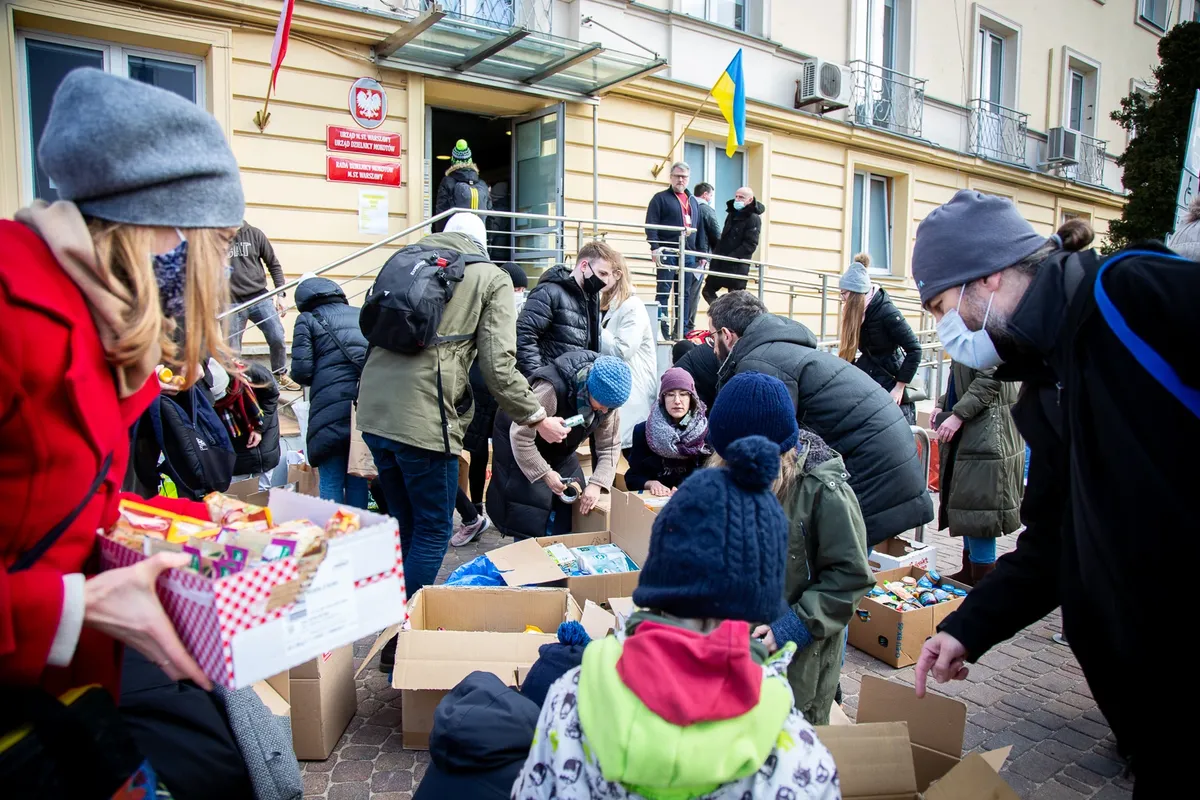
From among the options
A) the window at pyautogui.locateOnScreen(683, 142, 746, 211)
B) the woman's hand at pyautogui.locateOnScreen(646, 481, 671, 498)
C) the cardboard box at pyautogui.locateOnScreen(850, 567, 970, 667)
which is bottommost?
the cardboard box at pyautogui.locateOnScreen(850, 567, 970, 667)

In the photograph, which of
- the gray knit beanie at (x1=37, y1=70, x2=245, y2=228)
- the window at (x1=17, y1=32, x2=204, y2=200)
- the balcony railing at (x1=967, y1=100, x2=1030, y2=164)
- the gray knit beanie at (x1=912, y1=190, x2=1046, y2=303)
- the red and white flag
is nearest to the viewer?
the gray knit beanie at (x1=37, y1=70, x2=245, y2=228)

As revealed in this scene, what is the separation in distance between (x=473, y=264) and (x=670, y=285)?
6061 millimetres

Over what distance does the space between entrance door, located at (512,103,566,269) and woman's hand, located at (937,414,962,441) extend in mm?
6071

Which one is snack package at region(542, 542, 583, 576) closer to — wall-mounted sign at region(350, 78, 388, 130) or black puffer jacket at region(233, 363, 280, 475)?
black puffer jacket at region(233, 363, 280, 475)

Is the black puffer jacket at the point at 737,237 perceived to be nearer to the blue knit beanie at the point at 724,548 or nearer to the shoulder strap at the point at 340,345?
the shoulder strap at the point at 340,345

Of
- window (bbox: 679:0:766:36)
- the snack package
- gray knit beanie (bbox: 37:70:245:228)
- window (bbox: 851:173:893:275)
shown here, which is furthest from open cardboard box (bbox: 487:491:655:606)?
window (bbox: 851:173:893:275)

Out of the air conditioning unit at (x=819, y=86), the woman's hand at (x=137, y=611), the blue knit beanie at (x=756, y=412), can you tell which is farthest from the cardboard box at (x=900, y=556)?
the air conditioning unit at (x=819, y=86)

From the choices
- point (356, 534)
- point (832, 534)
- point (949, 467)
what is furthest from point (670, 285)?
point (356, 534)

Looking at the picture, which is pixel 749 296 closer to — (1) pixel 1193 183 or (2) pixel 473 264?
(2) pixel 473 264

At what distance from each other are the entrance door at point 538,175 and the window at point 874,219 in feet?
21.5

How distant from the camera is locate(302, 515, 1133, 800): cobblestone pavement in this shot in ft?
9.79

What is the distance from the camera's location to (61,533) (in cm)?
121

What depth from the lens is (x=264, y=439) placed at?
4.31m

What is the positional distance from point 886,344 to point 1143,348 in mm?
4552
